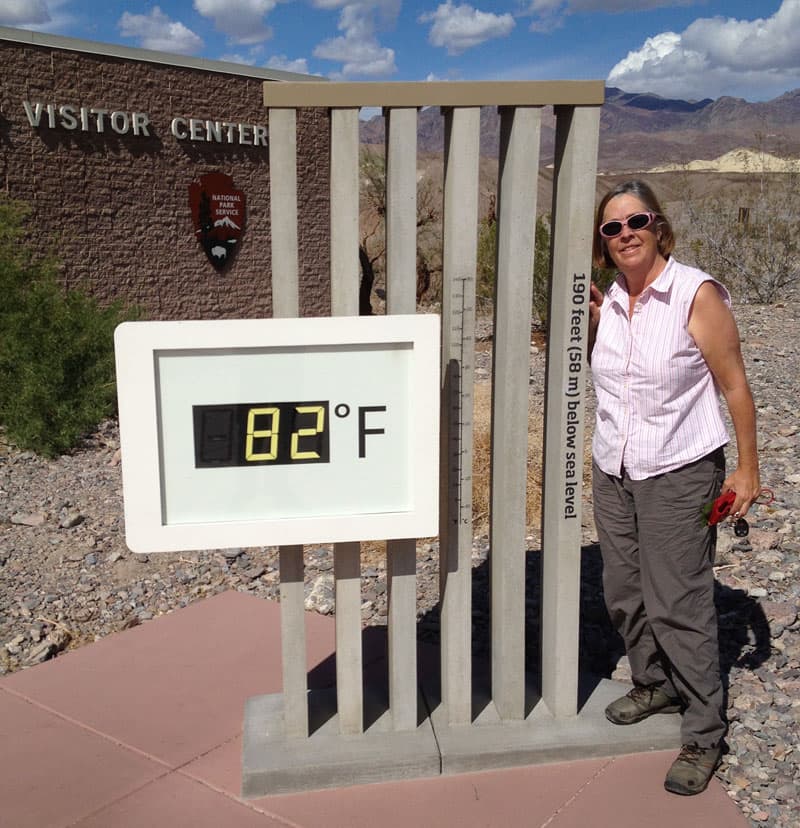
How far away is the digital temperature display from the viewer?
285cm

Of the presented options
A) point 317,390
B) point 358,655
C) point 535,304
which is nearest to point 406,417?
point 317,390

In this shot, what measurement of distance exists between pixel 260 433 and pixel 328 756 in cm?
117

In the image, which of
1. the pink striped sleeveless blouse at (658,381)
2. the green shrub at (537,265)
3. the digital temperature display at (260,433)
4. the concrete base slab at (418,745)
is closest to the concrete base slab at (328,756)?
the concrete base slab at (418,745)

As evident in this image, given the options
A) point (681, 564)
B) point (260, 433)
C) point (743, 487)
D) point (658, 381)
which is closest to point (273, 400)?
point (260, 433)

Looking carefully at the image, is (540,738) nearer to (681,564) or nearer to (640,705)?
(640,705)

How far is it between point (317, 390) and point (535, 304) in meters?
11.5

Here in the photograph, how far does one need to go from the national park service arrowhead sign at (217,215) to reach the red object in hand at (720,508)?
1264 centimetres

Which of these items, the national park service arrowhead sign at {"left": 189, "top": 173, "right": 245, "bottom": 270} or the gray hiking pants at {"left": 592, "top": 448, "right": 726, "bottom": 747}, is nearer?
the gray hiking pants at {"left": 592, "top": 448, "right": 726, "bottom": 747}

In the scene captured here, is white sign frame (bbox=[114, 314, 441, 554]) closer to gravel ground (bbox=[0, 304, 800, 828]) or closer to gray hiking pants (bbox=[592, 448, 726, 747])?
gray hiking pants (bbox=[592, 448, 726, 747])

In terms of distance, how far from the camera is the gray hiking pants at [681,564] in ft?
10.0

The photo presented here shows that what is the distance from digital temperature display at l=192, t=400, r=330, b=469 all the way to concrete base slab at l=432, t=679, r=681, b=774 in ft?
3.89

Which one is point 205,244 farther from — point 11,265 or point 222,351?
point 222,351

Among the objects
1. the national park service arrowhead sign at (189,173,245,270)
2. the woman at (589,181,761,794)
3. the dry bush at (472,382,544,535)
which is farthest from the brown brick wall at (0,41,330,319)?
the woman at (589,181,761,794)

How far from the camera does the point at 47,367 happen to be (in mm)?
8000
